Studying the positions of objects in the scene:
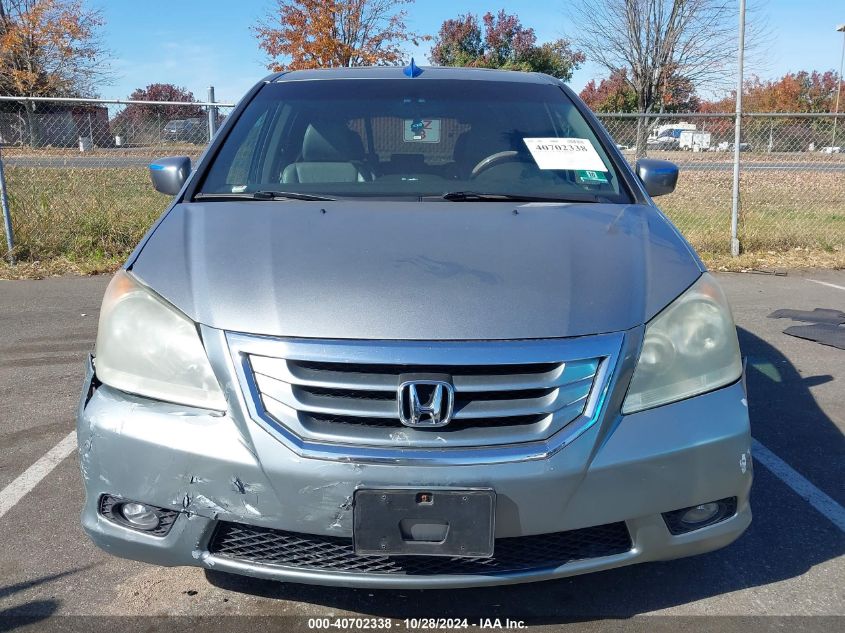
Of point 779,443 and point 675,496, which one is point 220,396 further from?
point 779,443

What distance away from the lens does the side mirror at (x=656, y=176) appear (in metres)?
3.42

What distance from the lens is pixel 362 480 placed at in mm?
1837

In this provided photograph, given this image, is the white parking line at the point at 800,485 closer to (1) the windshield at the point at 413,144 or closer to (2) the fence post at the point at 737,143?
(1) the windshield at the point at 413,144

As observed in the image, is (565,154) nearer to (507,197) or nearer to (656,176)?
(507,197)

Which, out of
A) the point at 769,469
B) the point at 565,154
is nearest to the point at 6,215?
the point at 565,154

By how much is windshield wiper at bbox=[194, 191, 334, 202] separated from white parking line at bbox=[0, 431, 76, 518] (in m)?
1.43

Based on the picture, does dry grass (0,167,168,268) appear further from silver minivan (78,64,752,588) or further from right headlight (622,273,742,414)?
right headlight (622,273,742,414)

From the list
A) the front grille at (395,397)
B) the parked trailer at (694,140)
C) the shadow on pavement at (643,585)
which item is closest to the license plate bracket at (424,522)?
the front grille at (395,397)

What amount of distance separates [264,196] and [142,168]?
246 inches

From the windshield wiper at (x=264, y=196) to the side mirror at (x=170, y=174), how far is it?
16.9 inches

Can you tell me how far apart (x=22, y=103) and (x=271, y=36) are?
1520 centimetres

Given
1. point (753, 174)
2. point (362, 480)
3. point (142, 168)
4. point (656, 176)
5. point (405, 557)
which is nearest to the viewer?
point (362, 480)

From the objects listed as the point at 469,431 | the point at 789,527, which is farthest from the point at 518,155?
the point at 789,527

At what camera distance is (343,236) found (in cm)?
237
